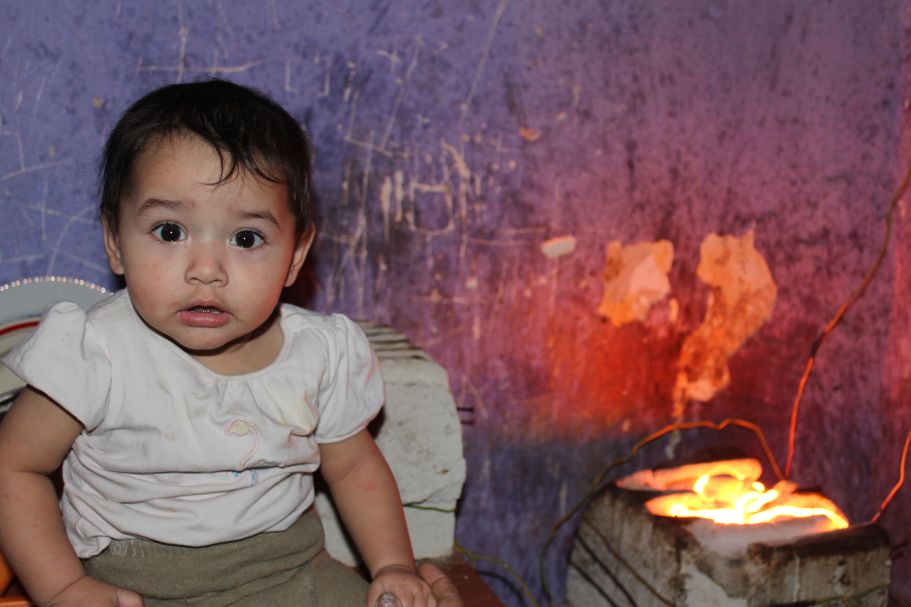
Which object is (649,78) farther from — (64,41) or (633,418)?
(64,41)

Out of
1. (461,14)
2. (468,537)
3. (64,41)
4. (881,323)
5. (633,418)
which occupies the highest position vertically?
(461,14)

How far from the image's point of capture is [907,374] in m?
2.29

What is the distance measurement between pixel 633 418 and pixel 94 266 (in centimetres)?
117

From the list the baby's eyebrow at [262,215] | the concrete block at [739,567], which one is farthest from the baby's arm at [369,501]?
the concrete block at [739,567]

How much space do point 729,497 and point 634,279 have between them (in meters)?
0.49

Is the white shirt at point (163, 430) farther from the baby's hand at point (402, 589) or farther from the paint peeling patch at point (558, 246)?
the paint peeling patch at point (558, 246)

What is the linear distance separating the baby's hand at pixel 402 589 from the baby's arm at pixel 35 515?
0.99 feet

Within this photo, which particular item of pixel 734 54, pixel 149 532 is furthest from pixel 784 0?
pixel 149 532

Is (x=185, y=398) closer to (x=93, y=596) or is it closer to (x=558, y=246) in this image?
(x=93, y=596)

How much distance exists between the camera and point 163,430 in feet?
4.07

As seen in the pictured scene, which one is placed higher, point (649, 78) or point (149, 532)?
point (649, 78)

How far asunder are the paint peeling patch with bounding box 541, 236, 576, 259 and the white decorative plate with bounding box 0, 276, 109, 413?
0.87m

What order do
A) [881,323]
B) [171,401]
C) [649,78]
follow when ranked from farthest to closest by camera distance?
1. [881,323]
2. [649,78]
3. [171,401]

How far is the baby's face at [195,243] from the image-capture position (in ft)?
3.90
